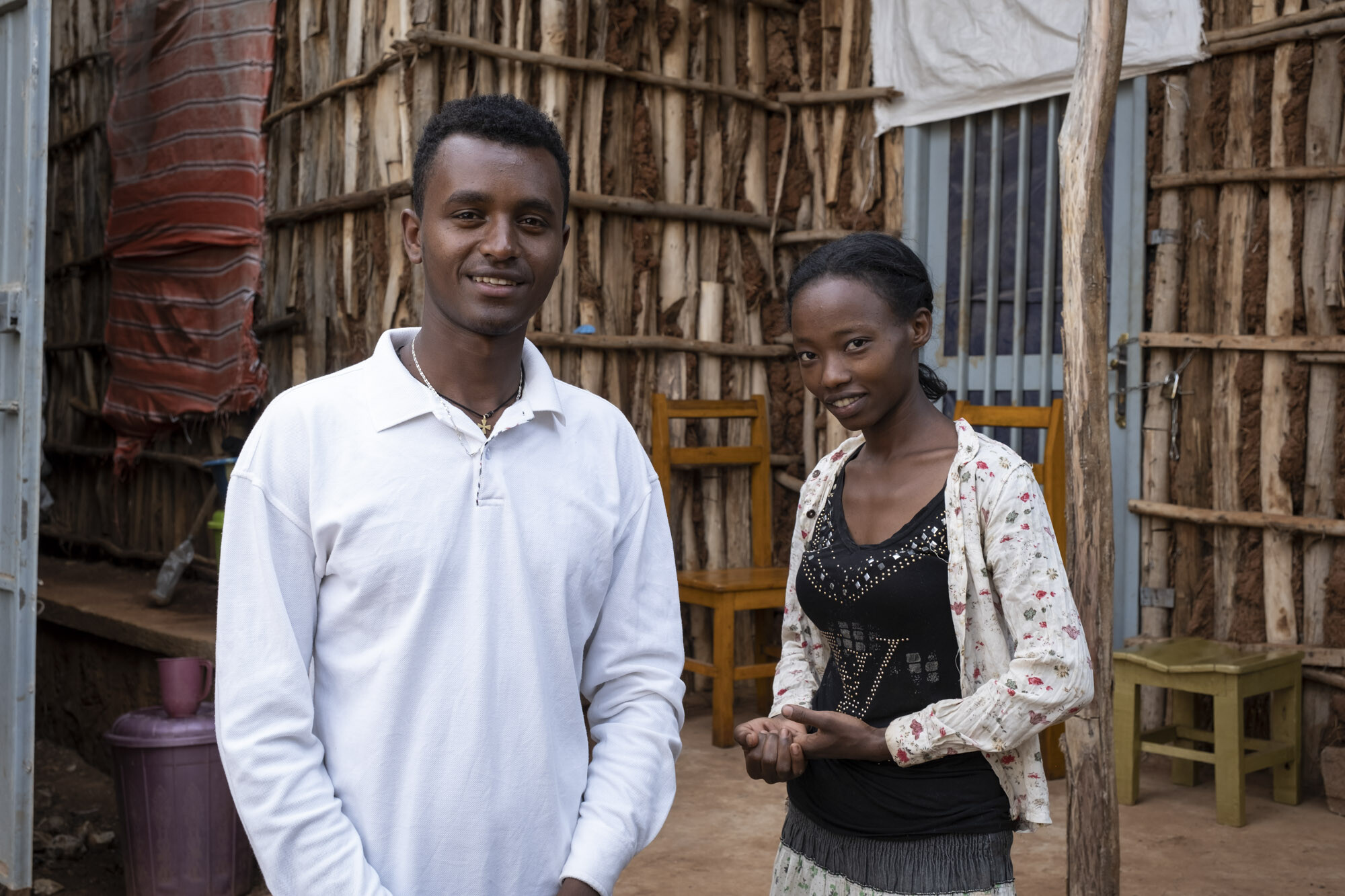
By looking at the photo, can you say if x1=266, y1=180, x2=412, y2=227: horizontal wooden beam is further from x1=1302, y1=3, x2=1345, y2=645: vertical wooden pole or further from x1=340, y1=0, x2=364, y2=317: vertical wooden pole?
x1=1302, y1=3, x2=1345, y2=645: vertical wooden pole

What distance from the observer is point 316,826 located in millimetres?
1302

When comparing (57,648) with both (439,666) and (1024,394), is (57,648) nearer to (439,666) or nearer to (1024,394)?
(1024,394)

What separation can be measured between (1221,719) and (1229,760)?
5.8 inches

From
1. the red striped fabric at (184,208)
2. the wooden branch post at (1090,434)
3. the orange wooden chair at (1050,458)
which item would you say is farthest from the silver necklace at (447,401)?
the red striped fabric at (184,208)

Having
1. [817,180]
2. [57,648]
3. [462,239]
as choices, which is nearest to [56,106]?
[57,648]

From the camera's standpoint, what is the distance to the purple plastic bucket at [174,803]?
404cm

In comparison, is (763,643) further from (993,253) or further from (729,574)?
(993,253)

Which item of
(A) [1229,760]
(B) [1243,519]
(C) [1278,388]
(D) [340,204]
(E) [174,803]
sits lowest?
(E) [174,803]

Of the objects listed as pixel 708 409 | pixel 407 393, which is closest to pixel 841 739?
pixel 407 393

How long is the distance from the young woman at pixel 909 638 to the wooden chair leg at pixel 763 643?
3.85 m

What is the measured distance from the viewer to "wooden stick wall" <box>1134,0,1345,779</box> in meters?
4.68

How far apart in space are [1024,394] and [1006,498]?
3.91 m

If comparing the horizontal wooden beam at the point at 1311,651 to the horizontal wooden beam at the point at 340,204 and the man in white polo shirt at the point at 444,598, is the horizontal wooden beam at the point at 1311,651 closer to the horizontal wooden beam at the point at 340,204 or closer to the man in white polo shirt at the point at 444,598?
the horizontal wooden beam at the point at 340,204

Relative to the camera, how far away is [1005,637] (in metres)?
1.85
